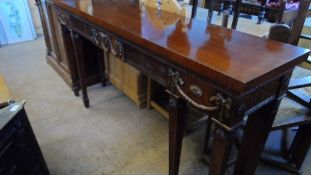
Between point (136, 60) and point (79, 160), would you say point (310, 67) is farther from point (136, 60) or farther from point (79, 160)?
point (79, 160)

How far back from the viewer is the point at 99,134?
168cm

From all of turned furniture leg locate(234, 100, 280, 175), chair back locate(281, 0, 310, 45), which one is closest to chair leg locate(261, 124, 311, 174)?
turned furniture leg locate(234, 100, 280, 175)

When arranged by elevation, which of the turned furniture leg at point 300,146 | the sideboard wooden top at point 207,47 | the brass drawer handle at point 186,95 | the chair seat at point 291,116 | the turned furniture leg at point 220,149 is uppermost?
the sideboard wooden top at point 207,47

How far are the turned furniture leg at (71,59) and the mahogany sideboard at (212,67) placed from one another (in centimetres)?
65

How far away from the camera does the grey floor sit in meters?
1.43

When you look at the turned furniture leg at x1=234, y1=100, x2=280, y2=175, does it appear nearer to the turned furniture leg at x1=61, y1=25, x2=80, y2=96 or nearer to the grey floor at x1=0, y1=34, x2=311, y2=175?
the grey floor at x1=0, y1=34, x2=311, y2=175

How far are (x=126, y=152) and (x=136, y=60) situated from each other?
0.76 m

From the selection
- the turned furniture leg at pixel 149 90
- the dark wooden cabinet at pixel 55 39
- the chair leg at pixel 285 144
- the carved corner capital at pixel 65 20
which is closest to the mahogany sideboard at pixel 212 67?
the carved corner capital at pixel 65 20

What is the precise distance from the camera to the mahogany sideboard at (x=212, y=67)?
667mm

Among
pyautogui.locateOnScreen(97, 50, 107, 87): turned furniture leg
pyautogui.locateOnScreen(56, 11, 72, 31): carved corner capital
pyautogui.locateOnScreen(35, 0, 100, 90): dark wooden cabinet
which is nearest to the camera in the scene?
pyautogui.locateOnScreen(56, 11, 72, 31): carved corner capital

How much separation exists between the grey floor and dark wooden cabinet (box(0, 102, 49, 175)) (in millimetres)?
356

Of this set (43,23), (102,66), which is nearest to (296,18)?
(102,66)

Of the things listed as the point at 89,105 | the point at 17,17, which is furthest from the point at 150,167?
the point at 17,17

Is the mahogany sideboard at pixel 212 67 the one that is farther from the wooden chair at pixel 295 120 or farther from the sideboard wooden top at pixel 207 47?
the wooden chair at pixel 295 120
